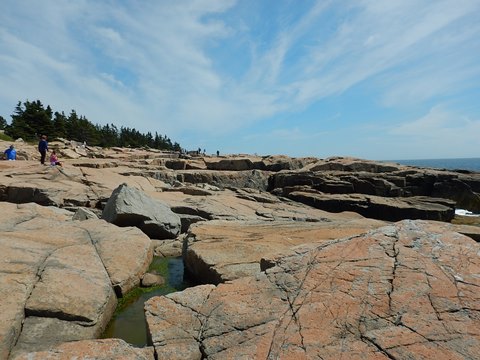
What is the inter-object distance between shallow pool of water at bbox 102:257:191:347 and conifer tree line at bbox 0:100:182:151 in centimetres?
5854

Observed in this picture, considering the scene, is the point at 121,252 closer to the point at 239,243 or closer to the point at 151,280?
the point at 151,280

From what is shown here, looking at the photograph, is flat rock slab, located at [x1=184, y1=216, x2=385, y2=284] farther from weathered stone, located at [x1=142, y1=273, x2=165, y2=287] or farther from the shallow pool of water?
weathered stone, located at [x1=142, y1=273, x2=165, y2=287]

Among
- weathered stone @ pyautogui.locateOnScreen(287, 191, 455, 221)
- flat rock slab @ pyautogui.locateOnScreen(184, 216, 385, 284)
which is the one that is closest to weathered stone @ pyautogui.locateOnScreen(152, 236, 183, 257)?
flat rock slab @ pyautogui.locateOnScreen(184, 216, 385, 284)

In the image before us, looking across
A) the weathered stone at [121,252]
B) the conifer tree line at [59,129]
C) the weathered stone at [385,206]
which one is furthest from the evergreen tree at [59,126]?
the weathered stone at [121,252]

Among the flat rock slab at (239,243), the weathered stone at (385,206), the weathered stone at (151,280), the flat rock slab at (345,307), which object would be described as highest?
the flat rock slab at (345,307)

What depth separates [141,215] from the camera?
13930mm

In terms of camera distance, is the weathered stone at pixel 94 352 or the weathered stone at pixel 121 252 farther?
the weathered stone at pixel 121 252

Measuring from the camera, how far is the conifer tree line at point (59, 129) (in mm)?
60656

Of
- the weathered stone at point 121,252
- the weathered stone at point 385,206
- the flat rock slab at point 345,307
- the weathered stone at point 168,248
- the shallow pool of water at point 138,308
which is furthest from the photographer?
the weathered stone at point 385,206

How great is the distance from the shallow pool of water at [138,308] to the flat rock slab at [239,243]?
23.1 inches

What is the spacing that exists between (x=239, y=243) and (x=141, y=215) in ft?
16.6

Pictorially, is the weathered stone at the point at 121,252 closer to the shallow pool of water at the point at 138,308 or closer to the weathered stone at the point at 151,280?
the weathered stone at the point at 151,280

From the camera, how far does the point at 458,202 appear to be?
108 ft

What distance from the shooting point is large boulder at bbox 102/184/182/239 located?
1376 centimetres
